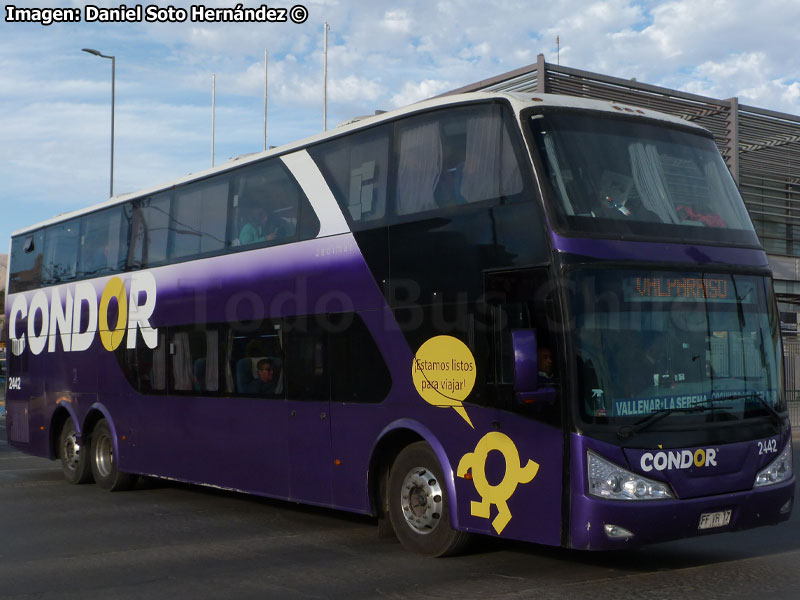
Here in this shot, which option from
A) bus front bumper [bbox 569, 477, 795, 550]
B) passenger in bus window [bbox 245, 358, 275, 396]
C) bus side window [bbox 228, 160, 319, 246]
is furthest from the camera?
passenger in bus window [bbox 245, 358, 275, 396]

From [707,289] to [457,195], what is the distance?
2.25 metres

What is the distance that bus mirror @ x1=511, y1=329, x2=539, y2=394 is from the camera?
7.70 metres

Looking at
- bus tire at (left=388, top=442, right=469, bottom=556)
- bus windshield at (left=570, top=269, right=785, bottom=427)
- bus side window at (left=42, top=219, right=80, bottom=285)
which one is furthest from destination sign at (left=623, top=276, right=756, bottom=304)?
bus side window at (left=42, top=219, right=80, bottom=285)

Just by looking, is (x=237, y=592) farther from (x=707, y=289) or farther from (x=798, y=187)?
(x=798, y=187)

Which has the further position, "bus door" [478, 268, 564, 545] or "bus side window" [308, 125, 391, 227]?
"bus side window" [308, 125, 391, 227]

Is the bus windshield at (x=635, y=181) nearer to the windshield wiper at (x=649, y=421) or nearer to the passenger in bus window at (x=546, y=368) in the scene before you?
the passenger in bus window at (x=546, y=368)

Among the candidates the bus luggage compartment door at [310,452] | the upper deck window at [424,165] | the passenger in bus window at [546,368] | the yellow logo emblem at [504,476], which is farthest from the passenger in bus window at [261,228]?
the passenger in bus window at [546,368]

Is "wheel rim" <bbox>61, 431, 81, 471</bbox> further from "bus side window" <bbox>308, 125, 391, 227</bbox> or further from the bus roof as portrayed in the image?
"bus side window" <bbox>308, 125, 391, 227</bbox>

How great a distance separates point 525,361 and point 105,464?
9461mm

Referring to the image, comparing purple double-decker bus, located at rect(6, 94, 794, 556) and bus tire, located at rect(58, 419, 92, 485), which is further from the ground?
purple double-decker bus, located at rect(6, 94, 794, 556)

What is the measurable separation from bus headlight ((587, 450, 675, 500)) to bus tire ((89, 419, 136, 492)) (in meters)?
9.03

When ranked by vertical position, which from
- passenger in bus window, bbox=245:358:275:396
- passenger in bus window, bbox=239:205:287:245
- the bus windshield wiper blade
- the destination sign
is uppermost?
passenger in bus window, bbox=239:205:287:245

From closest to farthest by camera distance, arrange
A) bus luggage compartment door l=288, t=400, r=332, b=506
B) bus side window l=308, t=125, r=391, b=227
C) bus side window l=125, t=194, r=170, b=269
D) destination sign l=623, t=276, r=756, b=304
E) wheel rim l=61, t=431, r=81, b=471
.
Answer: destination sign l=623, t=276, r=756, b=304 → bus side window l=308, t=125, r=391, b=227 → bus luggage compartment door l=288, t=400, r=332, b=506 → bus side window l=125, t=194, r=170, b=269 → wheel rim l=61, t=431, r=81, b=471

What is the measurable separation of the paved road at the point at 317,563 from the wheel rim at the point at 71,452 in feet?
10.9
